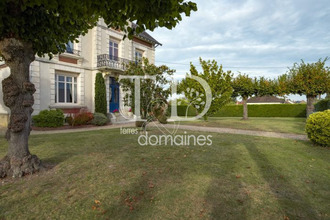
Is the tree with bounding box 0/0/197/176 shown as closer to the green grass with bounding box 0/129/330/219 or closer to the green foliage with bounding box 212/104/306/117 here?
the green grass with bounding box 0/129/330/219

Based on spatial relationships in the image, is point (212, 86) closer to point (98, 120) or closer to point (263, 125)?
point (263, 125)

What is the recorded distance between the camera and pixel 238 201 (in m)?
2.92

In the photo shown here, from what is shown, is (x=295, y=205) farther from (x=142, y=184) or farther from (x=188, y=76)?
(x=188, y=76)

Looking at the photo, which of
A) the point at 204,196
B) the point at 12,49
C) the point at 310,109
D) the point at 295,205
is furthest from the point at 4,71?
the point at 310,109

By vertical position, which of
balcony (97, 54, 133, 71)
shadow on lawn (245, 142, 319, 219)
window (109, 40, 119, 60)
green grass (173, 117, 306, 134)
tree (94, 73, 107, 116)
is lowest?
shadow on lawn (245, 142, 319, 219)

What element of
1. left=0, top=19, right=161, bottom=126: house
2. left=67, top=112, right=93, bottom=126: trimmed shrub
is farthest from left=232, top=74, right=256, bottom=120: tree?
left=67, top=112, right=93, bottom=126: trimmed shrub

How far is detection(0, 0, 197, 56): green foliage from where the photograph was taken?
3031 mm

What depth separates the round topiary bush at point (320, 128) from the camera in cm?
632

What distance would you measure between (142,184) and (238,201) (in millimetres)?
1655

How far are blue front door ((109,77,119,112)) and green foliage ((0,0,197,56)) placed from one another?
40.1ft

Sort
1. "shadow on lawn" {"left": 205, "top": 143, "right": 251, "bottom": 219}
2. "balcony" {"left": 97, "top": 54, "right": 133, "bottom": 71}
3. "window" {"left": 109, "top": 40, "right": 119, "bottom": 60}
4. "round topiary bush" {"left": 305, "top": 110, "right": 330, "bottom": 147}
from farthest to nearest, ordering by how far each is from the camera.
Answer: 1. "window" {"left": 109, "top": 40, "right": 119, "bottom": 60}
2. "balcony" {"left": 97, "top": 54, "right": 133, "bottom": 71}
3. "round topiary bush" {"left": 305, "top": 110, "right": 330, "bottom": 147}
4. "shadow on lawn" {"left": 205, "top": 143, "right": 251, "bottom": 219}

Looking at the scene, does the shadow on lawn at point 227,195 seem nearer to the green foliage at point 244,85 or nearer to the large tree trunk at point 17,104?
the large tree trunk at point 17,104

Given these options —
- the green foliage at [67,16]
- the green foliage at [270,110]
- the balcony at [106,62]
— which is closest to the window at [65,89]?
the balcony at [106,62]

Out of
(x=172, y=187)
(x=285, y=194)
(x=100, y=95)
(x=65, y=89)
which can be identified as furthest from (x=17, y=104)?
(x=100, y=95)
